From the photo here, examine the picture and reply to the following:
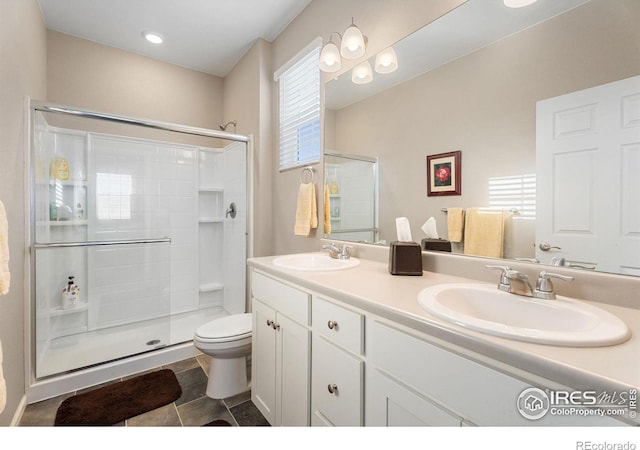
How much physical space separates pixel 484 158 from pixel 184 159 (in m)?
2.75

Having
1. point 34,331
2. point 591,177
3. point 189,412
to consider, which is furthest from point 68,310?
point 591,177

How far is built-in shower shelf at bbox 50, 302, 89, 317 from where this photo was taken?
2240 millimetres

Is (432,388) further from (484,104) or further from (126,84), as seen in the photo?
(126,84)

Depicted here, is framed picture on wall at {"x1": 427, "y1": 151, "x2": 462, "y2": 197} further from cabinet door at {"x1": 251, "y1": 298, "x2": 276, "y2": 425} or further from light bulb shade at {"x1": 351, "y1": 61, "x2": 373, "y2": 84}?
cabinet door at {"x1": 251, "y1": 298, "x2": 276, "y2": 425}

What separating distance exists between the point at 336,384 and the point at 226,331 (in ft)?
3.30

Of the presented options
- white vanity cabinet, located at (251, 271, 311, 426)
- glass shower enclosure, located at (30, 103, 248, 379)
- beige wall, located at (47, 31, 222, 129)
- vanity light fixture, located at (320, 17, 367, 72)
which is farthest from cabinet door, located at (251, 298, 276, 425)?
beige wall, located at (47, 31, 222, 129)

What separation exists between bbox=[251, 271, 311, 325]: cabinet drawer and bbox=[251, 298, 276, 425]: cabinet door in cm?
6

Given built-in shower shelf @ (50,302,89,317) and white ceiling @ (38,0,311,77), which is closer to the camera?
white ceiling @ (38,0,311,77)

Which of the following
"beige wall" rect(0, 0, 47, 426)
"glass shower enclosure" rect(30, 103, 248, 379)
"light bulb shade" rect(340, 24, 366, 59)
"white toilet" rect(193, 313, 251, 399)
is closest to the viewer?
"beige wall" rect(0, 0, 47, 426)

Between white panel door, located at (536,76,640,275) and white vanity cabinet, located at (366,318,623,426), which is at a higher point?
white panel door, located at (536,76,640,275)

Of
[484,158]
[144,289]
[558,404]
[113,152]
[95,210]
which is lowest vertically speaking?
[144,289]
